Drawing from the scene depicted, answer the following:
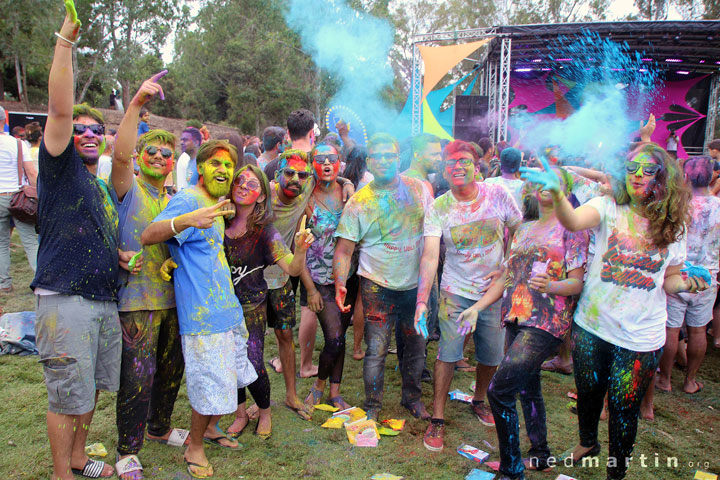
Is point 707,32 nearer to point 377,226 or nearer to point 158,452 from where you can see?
point 377,226

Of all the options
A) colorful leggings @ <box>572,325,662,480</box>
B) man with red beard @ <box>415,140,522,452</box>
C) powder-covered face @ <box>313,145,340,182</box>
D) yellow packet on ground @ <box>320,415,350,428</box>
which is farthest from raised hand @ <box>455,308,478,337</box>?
powder-covered face @ <box>313,145,340,182</box>

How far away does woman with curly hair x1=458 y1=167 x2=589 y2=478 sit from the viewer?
305 cm

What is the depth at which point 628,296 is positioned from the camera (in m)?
2.87

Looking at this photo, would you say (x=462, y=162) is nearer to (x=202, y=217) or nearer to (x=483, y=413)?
(x=202, y=217)

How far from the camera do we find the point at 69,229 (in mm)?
2664

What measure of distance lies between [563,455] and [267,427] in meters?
2.15

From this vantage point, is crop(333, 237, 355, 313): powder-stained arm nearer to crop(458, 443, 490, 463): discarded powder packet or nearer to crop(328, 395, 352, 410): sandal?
crop(328, 395, 352, 410): sandal

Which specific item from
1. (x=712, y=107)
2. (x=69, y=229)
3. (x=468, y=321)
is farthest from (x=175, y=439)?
(x=712, y=107)

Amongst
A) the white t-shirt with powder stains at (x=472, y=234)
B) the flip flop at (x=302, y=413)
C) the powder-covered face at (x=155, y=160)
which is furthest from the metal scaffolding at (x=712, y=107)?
the powder-covered face at (x=155, y=160)

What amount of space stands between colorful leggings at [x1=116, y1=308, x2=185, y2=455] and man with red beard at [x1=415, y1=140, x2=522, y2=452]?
1768 millimetres

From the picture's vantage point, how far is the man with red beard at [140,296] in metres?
3.01

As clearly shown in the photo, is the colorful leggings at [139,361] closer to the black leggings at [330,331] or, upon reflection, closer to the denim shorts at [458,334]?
the black leggings at [330,331]

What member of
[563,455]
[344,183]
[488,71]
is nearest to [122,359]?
[344,183]

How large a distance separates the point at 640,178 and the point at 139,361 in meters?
3.22
